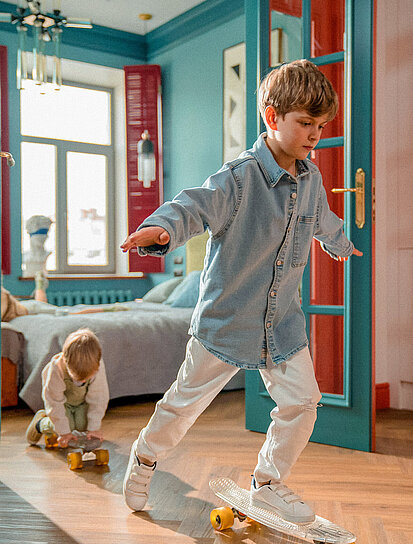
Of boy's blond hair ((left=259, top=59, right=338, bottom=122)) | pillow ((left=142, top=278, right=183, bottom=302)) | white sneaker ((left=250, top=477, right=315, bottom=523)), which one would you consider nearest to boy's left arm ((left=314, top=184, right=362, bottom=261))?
boy's blond hair ((left=259, top=59, right=338, bottom=122))

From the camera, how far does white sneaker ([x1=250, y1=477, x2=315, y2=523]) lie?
162cm

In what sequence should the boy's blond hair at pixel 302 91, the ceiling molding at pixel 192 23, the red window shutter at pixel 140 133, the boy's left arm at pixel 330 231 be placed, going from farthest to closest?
the red window shutter at pixel 140 133 → the ceiling molding at pixel 192 23 → the boy's left arm at pixel 330 231 → the boy's blond hair at pixel 302 91

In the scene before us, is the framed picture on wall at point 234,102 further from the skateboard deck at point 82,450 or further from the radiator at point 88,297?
the skateboard deck at point 82,450

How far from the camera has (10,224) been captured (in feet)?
18.8

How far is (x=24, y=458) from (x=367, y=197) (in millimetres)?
1752

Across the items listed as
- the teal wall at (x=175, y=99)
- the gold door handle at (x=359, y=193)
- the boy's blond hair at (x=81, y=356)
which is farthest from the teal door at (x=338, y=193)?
the teal wall at (x=175, y=99)

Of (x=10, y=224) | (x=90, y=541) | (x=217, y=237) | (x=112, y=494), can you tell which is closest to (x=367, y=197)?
(x=217, y=237)

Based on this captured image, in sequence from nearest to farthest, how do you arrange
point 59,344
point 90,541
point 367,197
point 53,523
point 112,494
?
point 90,541
point 53,523
point 112,494
point 367,197
point 59,344

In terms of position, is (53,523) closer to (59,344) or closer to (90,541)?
(90,541)

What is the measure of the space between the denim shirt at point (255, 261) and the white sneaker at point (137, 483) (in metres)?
0.44

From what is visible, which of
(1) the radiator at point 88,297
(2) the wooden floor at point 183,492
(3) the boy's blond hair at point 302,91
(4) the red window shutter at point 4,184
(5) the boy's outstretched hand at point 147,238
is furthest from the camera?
(1) the radiator at point 88,297

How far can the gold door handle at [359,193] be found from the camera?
8.65 feet

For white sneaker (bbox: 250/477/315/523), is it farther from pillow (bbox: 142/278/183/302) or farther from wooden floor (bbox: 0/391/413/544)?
pillow (bbox: 142/278/183/302)

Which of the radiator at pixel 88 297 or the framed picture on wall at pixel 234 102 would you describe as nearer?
the framed picture on wall at pixel 234 102
